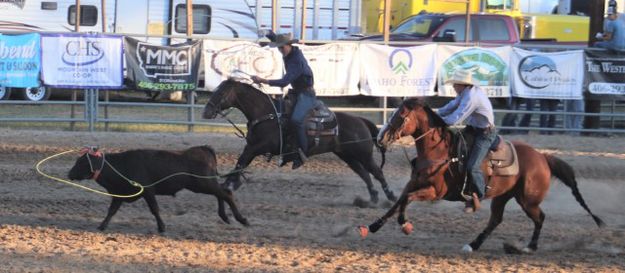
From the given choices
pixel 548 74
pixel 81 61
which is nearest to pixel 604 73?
pixel 548 74

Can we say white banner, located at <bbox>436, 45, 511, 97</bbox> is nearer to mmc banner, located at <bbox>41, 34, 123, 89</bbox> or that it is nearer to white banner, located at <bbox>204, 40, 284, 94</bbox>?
white banner, located at <bbox>204, 40, 284, 94</bbox>

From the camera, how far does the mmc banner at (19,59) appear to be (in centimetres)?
1609

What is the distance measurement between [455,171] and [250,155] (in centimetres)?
319

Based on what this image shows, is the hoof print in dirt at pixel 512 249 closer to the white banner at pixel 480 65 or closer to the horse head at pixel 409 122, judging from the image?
the horse head at pixel 409 122

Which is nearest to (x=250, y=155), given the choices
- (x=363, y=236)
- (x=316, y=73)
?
(x=363, y=236)

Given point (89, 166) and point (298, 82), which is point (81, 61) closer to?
point (298, 82)

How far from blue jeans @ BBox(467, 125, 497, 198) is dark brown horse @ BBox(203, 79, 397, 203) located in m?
2.04

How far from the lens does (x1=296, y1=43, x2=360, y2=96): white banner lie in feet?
55.6

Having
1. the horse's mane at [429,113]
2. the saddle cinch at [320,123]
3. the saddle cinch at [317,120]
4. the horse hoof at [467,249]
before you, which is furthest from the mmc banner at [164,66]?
the horse hoof at [467,249]

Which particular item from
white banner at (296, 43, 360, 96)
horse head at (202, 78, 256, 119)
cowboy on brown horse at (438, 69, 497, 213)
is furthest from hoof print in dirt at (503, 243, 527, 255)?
white banner at (296, 43, 360, 96)

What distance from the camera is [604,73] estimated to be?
17.6 m

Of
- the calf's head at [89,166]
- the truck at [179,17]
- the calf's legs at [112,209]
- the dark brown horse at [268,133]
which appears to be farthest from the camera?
the truck at [179,17]

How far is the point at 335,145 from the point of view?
37.9ft

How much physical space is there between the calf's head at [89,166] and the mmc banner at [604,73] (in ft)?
37.4
